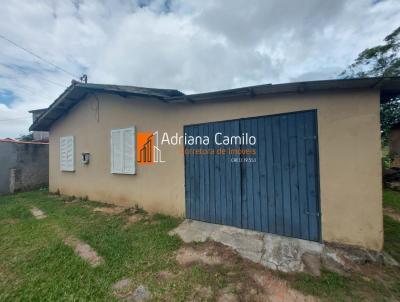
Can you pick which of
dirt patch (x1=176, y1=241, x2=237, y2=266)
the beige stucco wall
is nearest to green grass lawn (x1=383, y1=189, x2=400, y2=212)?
the beige stucco wall

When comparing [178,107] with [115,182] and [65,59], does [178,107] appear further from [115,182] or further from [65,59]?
[65,59]

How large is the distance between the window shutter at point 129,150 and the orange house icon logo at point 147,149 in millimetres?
159

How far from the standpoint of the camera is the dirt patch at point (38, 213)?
5045 millimetres

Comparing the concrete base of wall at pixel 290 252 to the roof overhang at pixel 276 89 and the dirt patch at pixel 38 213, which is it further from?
the dirt patch at pixel 38 213

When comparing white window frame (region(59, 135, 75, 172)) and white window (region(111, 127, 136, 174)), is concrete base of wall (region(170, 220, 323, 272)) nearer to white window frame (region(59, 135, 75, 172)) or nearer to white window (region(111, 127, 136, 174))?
white window (region(111, 127, 136, 174))

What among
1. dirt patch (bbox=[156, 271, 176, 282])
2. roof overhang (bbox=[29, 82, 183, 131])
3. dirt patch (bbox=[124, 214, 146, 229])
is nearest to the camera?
dirt patch (bbox=[156, 271, 176, 282])

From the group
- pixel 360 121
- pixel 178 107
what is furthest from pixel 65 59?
pixel 360 121

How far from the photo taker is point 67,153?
7.11 metres

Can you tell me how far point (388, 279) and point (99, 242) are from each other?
15.1 feet

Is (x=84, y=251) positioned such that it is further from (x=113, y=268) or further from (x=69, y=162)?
(x=69, y=162)

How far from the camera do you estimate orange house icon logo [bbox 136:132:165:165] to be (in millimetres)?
4809

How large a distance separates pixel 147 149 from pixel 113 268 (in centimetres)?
291

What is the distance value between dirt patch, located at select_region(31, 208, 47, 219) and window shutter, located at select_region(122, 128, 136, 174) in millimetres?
2560

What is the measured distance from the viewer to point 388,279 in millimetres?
2344
